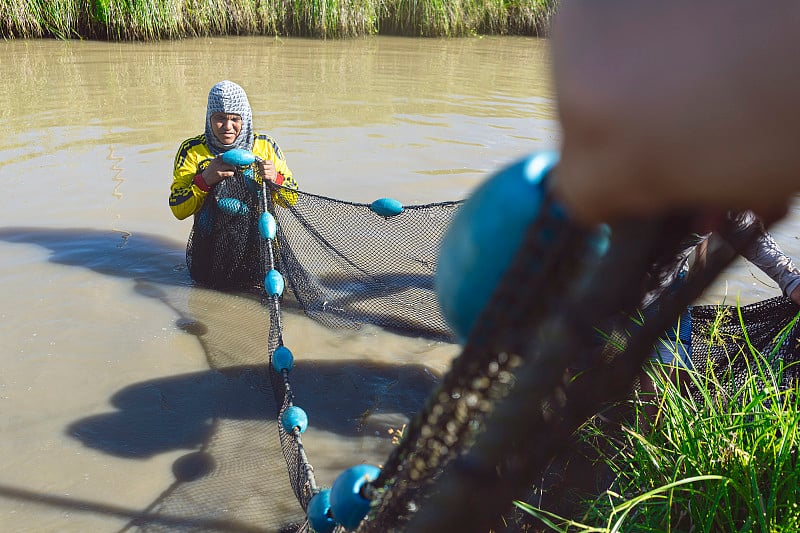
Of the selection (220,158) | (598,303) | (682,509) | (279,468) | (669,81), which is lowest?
(279,468)

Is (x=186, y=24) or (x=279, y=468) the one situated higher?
(x=186, y=24)

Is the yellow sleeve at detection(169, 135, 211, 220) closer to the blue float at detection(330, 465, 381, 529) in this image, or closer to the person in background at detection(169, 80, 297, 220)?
the person in background at detection(169, 80, 297, 220)

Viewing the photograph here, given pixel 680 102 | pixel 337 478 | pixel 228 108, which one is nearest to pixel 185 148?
pixel 228 108

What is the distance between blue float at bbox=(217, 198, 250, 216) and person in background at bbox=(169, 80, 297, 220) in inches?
5.3

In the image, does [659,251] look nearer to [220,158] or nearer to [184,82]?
[220,158]

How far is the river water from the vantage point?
3.35m

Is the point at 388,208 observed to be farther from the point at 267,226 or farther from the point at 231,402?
the point at 231,402

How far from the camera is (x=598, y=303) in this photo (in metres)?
0.58

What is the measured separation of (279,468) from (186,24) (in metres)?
13.3

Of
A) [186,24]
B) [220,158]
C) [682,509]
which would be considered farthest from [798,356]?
[186,24]

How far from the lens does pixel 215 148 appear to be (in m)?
5.05

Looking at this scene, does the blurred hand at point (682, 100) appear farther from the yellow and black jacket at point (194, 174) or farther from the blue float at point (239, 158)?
the yellow and black jacket at point (194, 174)

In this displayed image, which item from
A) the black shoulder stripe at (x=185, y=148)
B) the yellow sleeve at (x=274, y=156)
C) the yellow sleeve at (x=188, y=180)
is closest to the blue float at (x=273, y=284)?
the yellow sleeve at (x=274, y=156)

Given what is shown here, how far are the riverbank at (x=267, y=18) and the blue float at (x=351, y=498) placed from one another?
14121 millimetres
